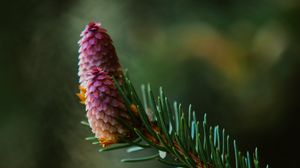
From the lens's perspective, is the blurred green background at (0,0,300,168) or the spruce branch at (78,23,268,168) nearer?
the spruce branch at (78,23,268,168)

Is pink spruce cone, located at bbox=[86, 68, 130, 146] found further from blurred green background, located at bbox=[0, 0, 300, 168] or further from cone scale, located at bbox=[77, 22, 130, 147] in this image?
blurred green background, located at bbox=[0, 0, 300, 168]

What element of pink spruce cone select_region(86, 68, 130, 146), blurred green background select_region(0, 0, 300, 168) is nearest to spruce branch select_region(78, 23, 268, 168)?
pink spruce cone select_region(86, 68, 130, 146)

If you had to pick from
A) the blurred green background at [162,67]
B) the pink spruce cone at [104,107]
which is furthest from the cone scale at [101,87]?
the blurred green background at [162,67]

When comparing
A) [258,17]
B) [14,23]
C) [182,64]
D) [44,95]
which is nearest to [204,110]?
[182,64]

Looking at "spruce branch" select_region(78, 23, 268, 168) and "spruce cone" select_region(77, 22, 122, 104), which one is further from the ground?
"spruce cone" select_region(77, 22, 122, 104)

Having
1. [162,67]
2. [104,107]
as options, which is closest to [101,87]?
[104,107]

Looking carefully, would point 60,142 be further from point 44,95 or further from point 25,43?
point 25,43

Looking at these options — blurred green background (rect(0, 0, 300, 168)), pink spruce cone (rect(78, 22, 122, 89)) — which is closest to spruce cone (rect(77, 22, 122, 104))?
pink spruce cone (rect(78, 22, 122, 89))

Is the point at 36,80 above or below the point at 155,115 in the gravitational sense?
above
